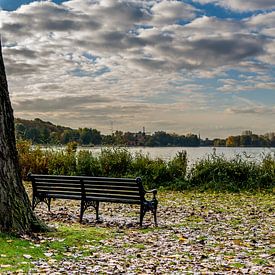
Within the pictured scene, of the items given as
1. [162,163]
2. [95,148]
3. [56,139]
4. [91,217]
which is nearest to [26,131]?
[56,139]

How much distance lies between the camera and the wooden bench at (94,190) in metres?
10.4

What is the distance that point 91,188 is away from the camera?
11188 millimetres

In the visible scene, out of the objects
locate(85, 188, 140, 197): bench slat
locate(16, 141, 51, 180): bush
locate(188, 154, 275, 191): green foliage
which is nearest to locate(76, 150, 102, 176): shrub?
locate(16, 141, 51, 180): bush

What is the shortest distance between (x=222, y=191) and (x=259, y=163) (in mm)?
2304

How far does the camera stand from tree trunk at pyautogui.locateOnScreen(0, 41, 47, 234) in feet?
27.9

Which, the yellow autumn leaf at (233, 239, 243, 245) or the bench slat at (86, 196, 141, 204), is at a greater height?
the bench slat at (86, 196, 141, 204)

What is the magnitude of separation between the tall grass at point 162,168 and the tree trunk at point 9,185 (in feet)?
33.8

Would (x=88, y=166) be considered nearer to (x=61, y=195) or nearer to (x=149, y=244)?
(x=61, y=195)

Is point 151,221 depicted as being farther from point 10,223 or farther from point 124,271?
point 124,271

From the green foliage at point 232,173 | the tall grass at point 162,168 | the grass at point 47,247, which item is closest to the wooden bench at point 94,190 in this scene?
the grass at point 47,247

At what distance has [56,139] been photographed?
2338 cm

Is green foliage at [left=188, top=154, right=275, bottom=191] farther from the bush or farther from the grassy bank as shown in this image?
the bush

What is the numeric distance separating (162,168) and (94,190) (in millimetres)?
8630

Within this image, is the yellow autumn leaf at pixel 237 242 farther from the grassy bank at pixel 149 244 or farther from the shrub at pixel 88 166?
the shrub at pixel 88 166
